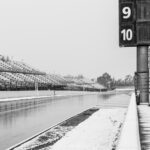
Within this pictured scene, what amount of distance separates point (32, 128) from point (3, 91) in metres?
32.4

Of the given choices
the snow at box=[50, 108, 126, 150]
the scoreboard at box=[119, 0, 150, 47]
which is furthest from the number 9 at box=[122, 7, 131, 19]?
the snow at box=[50, 108, 126, 150]

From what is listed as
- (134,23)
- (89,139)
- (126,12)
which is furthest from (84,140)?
(126,12)

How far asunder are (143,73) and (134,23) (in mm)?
4049

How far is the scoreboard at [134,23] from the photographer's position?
931 inches

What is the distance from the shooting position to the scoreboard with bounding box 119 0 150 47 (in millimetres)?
23641

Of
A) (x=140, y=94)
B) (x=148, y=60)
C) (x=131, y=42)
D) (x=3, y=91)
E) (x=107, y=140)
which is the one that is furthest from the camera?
(x=3, y=91)

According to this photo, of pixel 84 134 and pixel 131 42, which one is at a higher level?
pixel 131 42

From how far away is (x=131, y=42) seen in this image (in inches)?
949

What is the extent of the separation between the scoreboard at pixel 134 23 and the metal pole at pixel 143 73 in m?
2.31

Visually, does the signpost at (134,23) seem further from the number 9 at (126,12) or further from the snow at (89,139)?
the snow at (89,139)

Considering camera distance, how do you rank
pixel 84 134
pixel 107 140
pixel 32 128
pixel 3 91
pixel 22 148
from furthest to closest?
pixel 3 91
pixel 32 128
pixel 84 134
pixel 107 140
pixel 22 148

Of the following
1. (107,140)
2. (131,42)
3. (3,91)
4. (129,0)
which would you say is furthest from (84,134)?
(3,91)

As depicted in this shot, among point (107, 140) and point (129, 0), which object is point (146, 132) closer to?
point (107, 140)

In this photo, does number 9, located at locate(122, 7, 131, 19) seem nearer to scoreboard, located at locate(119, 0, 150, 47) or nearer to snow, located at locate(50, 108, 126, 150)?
scoreboard, located at locate(119, 0, 150, 47)
